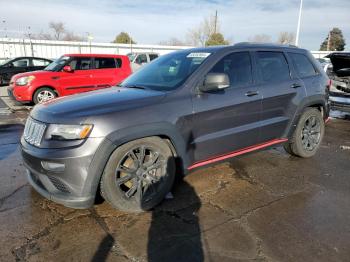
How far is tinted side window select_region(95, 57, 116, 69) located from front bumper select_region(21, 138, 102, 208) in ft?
25.1

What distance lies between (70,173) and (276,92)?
2.93 metres

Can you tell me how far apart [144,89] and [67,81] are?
21.8 feet

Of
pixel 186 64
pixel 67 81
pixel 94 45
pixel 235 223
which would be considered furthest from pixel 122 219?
pixel 94 45

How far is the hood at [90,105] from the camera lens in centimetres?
299

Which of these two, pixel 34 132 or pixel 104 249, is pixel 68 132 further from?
pixel 104 249

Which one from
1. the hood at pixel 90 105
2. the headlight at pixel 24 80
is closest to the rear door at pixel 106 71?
the headlight at pixel 24 80

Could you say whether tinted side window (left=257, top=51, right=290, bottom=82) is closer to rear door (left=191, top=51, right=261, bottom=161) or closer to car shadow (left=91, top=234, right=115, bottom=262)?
rear door (left=191, top=51, right=261, bottom=161)

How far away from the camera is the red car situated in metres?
9.41

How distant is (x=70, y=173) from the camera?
9.49 ft

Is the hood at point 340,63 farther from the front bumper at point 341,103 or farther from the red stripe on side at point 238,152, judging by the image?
the red stripe on side at point 238,152

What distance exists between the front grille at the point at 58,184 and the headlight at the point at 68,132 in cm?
39

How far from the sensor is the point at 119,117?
119 inches

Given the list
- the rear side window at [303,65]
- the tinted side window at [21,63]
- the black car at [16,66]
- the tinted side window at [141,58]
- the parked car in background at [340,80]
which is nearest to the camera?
the rear side window at [303,65]

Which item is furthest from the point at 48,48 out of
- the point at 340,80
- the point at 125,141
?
the point at 125,141
